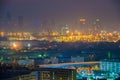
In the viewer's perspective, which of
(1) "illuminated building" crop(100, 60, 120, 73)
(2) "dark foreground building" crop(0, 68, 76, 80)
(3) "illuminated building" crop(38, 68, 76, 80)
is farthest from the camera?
(1) "illuminated building" crop(100, 60, 120, 73)

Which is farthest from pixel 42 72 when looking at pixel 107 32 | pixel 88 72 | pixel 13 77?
pixel 107 32

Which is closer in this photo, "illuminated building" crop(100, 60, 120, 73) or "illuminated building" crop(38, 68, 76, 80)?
"illuminated building" crop(38, 68, 76, 80)

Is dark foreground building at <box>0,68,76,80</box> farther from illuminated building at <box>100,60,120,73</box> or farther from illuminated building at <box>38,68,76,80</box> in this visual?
illuminated building at <box>100,60,120,73</box>

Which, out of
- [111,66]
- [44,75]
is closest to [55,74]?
[44,75]

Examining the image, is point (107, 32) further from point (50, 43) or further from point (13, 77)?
point (13, 77)

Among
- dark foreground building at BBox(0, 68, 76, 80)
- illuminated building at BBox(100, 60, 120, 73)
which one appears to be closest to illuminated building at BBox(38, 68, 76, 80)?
dark foreground building at BBox(0, 68, 76, 80)

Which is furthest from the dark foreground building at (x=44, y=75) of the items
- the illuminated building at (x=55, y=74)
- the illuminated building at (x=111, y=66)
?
the illuminated building at (x=111, y=66)

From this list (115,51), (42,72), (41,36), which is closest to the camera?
(42,72)

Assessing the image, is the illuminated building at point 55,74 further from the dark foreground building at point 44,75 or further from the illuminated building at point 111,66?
the illuminated building at point 111,66
